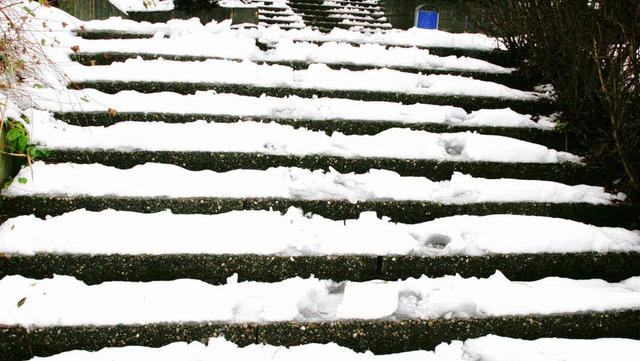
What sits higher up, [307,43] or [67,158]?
[307,43]

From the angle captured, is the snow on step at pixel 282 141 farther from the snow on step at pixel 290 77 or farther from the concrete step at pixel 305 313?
the concrete step at pixel 305 313

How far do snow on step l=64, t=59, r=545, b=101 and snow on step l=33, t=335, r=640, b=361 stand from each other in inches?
73.2

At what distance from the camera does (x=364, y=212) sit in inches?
84.3

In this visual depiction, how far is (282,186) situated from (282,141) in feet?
1.22

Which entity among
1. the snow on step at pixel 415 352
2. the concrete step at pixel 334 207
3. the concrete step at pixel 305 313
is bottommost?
the snow on step at pixel 415 352

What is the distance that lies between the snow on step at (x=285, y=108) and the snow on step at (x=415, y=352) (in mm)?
1485

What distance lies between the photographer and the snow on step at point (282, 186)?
2.08m

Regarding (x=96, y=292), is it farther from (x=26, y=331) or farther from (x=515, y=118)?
(x=515, y=118)

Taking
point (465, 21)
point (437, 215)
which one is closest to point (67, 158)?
point (437, 215)

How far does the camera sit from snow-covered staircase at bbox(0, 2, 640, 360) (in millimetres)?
1686

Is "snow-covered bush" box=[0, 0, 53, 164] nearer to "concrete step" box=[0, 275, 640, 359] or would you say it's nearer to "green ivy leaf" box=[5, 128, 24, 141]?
"green ivy leaf" box=[5, 128, 24, 141]

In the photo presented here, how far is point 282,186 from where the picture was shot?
221cm

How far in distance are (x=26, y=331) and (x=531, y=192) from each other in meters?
2.40

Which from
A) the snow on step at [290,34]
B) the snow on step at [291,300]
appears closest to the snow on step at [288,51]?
the snow on step at [290,34]
